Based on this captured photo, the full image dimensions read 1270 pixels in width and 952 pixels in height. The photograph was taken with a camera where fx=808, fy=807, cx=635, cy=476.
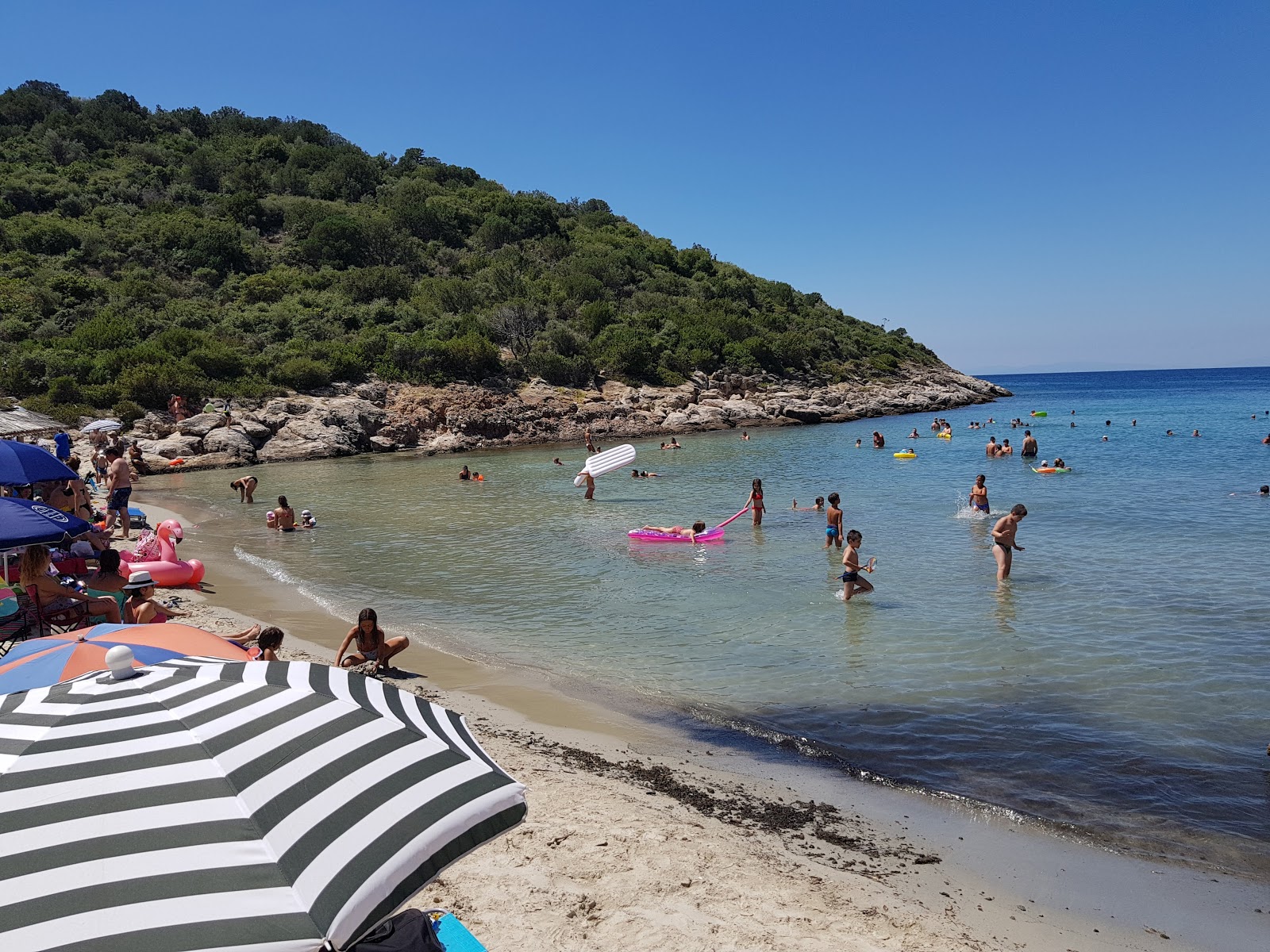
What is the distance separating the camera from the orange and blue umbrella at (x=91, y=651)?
349cm

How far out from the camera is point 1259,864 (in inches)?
199

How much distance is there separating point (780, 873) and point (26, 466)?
9316 mm

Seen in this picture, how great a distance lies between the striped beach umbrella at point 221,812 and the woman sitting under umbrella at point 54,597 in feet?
18.4

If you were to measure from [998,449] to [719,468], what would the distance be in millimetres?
10170

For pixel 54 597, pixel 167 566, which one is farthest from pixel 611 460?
pixel 54 597

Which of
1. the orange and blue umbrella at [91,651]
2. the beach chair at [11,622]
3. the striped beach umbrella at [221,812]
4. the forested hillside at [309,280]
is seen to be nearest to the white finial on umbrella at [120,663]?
the striped beach umbrella at [221,812]

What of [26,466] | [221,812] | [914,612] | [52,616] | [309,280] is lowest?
[914,612]

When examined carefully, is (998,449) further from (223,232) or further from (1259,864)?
(223,232)

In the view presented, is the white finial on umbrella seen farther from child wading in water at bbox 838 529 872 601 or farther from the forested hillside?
the forested hillside

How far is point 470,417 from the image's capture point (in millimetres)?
37000

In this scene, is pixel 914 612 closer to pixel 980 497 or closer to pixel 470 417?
pixel 980 497

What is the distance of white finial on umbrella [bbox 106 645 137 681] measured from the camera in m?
3.05

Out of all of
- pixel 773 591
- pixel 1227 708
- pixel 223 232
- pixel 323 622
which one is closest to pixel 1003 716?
pixel 1227 708

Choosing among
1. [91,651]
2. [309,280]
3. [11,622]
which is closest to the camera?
[91,651]
